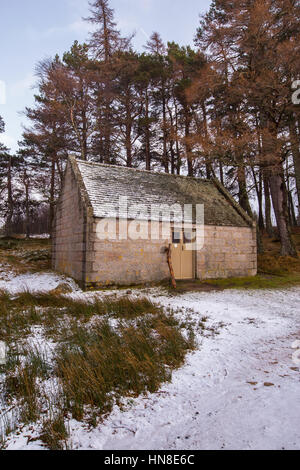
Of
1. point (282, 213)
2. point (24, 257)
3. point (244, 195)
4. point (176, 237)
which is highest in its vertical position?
point (244, 195)

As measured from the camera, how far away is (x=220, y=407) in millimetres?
3139

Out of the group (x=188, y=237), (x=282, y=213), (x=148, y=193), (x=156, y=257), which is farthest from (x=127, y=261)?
(x=282, y=213)

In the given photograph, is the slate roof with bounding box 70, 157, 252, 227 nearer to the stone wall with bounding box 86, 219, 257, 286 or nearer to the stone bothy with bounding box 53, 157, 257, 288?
the stone bothy with bounding box 53, 157, 257, 288

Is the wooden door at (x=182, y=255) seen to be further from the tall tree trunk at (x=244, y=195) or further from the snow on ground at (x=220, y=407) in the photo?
the snow on ground at (x=220, y=407)

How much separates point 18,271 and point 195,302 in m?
10.6

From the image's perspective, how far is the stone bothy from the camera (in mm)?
11734

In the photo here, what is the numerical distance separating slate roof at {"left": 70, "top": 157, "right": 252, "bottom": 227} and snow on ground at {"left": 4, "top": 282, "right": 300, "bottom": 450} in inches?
332

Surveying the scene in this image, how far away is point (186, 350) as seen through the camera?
4.96 m

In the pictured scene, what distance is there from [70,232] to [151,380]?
36.1ft

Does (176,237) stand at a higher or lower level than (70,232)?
lower

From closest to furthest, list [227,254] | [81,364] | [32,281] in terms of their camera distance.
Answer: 1. [81,364]
2. [32,281]
3. [227,254]

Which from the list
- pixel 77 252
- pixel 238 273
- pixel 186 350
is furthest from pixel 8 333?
pixel 238 273

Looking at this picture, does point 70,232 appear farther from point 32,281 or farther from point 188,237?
point 188,237
